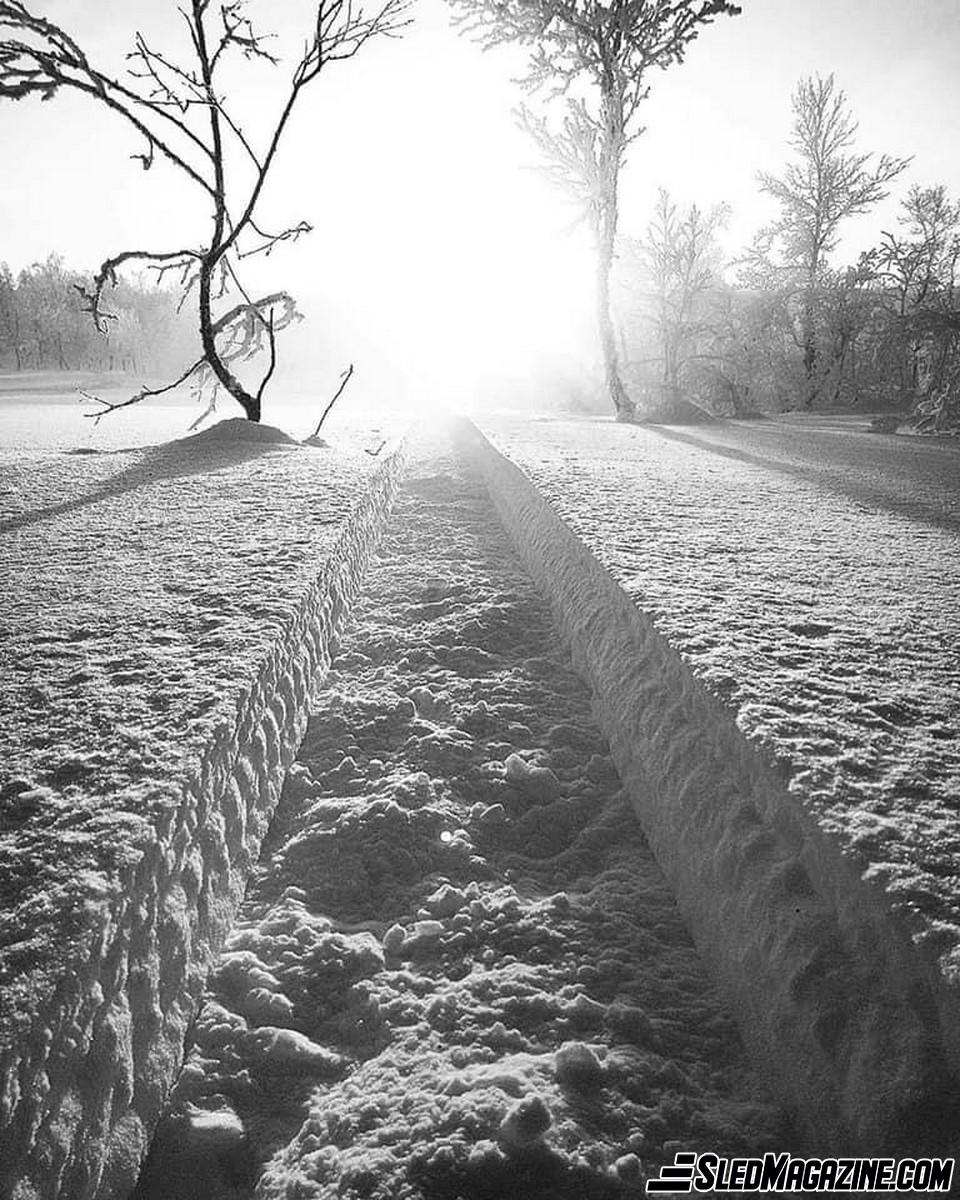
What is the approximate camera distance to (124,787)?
1004 millimetres

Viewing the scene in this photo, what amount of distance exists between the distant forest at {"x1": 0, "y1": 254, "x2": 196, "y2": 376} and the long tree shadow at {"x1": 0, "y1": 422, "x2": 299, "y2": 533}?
41.2m

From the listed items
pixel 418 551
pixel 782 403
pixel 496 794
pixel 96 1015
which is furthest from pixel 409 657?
pixel 782 403

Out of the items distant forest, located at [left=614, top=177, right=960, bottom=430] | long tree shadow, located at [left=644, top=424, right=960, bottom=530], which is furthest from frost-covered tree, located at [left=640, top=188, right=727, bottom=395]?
long tree shadow, located at [left=644, top=424, right=960, bottom=530]

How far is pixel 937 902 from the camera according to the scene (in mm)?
789

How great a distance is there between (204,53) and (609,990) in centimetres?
661

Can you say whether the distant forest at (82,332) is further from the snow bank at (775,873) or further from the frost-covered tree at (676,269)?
the snow bank at (775,873)

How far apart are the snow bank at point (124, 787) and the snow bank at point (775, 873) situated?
2.72 ft

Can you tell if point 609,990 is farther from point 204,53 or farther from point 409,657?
point 204,53

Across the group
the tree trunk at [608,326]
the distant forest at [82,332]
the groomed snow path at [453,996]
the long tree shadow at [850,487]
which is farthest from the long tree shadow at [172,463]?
the distant forest at [82,332]

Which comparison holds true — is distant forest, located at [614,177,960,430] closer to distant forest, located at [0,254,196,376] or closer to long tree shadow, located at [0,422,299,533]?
long tree shadow, located at [0,422,299,533]

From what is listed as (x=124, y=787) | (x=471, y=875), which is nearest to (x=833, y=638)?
(x=471, y=875)

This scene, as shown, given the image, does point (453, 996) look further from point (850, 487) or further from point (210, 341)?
point (210, 341)

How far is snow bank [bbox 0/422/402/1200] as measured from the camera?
72 cm

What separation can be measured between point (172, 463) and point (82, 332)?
154 ft
